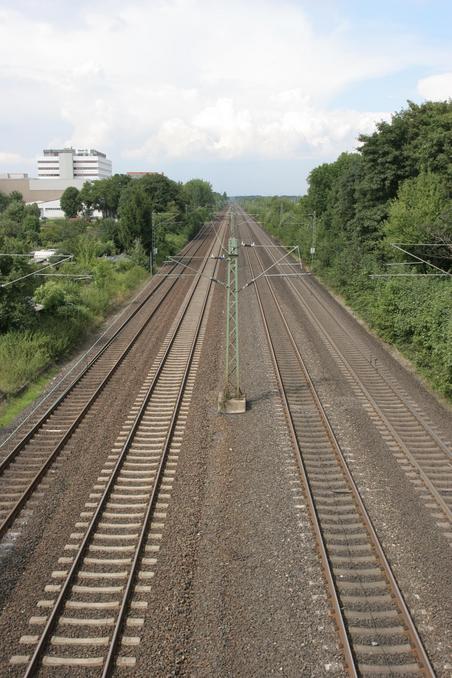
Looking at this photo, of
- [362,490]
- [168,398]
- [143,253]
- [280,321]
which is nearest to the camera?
[362,490]

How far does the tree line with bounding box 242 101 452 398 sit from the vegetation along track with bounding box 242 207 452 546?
1.61 metres

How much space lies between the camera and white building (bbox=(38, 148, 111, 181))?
Answer: 164 meters

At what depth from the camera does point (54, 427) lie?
47.0 ft

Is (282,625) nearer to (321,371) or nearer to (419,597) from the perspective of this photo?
(419,597)

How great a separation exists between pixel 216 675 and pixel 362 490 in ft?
18.2

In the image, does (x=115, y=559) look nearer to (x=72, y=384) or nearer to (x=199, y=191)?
(x=72, y=384)

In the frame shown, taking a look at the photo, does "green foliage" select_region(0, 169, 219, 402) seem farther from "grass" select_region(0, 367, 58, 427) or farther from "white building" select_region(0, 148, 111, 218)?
"white building" select_region(0, 148, 111, 218)

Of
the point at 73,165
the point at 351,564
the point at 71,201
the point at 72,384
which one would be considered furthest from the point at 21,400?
the point at 73,165

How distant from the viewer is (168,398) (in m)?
16.4

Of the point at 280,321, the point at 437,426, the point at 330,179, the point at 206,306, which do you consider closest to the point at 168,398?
the point at 437,426

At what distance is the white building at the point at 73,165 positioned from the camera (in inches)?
6471

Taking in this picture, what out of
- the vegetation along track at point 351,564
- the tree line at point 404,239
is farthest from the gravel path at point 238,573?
the tree line at point 404,239

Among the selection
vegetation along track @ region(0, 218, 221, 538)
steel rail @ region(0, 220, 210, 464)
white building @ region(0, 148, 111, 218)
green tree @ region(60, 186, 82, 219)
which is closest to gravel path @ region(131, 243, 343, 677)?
vegetation along track @ region(0, 218, 221, 538)

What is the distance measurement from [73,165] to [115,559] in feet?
578
